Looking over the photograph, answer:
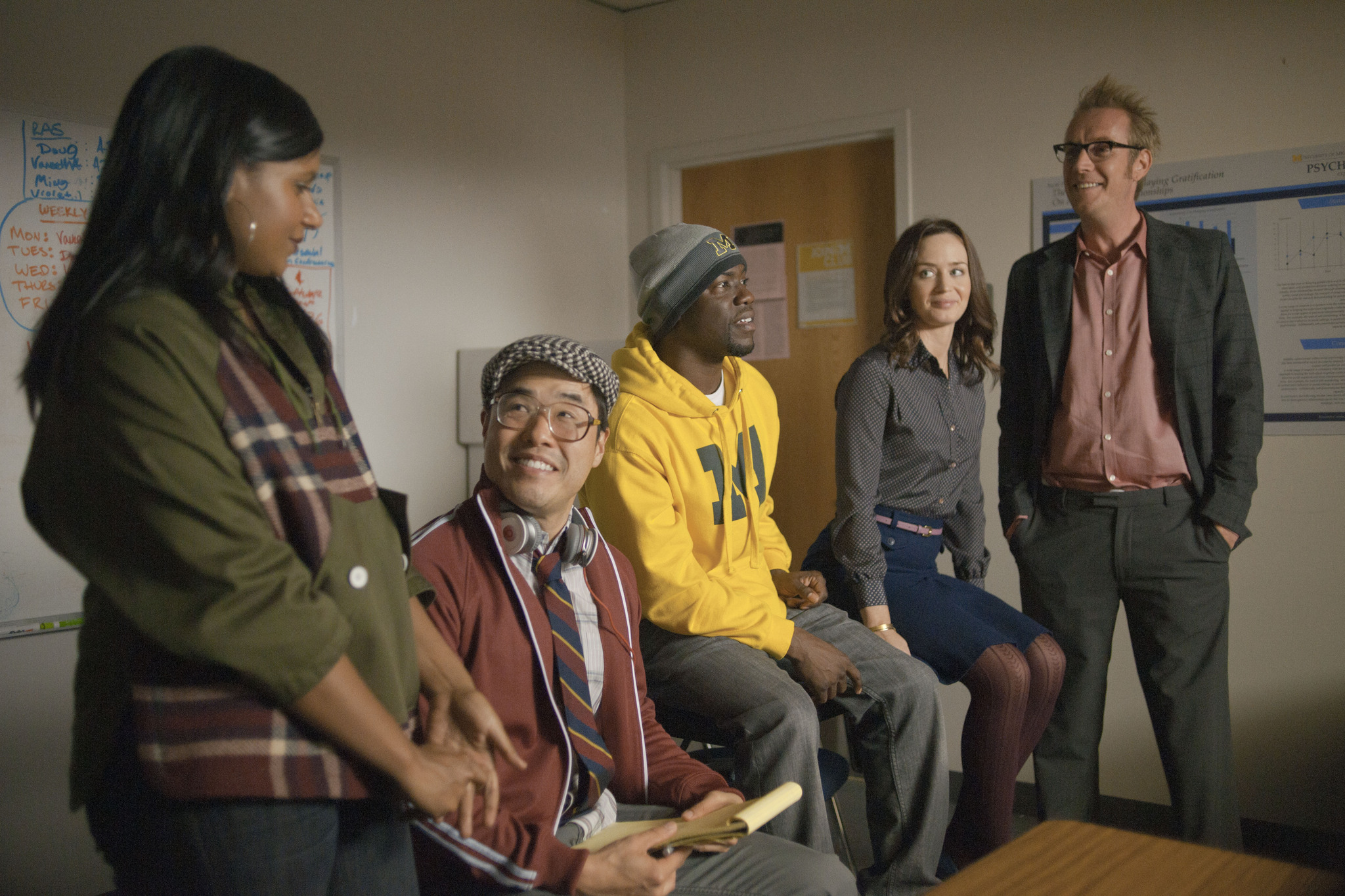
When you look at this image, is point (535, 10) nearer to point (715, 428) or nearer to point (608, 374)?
point (715, 428)

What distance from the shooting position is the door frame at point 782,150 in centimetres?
342

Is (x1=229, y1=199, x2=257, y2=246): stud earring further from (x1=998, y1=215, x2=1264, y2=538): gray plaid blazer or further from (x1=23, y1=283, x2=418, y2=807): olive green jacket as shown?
(x1=998, y1=215, x2=1264, y2=538): gray plaid blazer

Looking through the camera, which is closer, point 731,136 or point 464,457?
point 464,457

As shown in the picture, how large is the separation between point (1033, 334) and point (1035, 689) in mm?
824

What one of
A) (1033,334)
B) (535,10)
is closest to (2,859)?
(1033,334)

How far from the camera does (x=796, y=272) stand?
3.80 meters

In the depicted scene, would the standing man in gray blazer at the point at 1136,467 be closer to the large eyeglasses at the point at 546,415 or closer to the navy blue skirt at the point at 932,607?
the navy blue skirt at the point at 932,607

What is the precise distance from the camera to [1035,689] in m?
2.15

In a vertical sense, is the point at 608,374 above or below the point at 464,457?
above

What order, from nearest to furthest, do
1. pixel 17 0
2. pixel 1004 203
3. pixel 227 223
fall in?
1. pixel 227 223
2. pixel 17 0
3. pixel 1004 203

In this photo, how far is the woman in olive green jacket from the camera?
0.84 meters

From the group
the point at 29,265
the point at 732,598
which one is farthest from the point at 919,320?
the point at 29,265

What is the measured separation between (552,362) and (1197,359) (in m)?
1.48

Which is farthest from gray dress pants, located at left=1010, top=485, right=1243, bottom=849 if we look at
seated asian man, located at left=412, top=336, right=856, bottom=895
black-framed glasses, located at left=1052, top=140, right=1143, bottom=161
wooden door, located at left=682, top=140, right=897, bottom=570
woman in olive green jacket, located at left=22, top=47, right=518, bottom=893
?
woman in olive green jacket, located at left=22, top=47, right=518, bottom=893
